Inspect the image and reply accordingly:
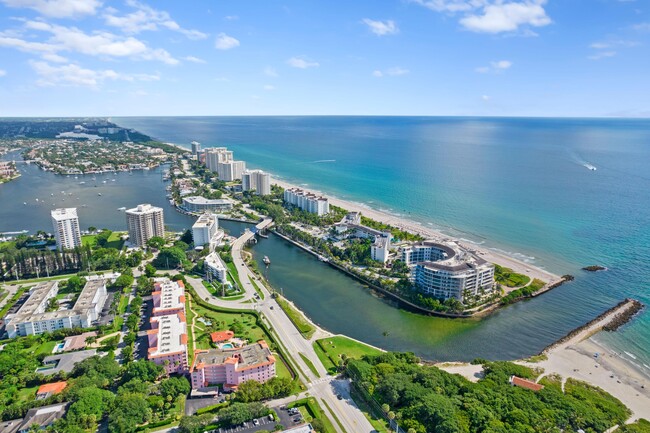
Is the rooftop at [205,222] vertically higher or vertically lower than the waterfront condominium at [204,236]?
higher

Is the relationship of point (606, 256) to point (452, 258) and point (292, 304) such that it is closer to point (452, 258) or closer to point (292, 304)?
point (452, 258)

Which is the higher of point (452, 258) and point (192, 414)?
point (452, 258)

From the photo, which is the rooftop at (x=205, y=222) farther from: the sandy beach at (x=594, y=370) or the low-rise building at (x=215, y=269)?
the sandy beach at (x=594, y=370)

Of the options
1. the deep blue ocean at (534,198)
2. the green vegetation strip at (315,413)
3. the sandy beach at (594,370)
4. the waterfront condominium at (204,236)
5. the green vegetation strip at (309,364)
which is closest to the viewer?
the green vegetation strip at (315,413)

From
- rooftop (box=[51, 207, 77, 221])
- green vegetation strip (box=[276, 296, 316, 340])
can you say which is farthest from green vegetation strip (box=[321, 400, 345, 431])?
rooftop (box=[51, 207, 77, 221])

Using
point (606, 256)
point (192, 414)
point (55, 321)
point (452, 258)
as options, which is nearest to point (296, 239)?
point (452, 258)

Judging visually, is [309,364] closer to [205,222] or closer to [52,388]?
[52,388]

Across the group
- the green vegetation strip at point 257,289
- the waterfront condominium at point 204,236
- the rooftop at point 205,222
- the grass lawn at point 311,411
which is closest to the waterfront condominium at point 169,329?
the green vegetation strip at point 257,289
